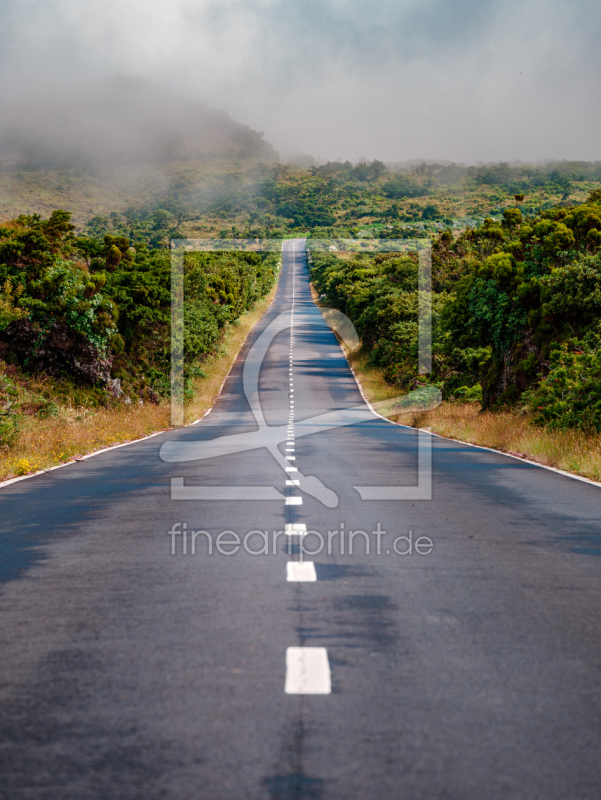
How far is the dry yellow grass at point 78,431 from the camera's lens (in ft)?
56.0

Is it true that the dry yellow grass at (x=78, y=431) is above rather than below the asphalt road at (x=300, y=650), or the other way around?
below

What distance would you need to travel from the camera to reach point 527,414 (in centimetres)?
2667

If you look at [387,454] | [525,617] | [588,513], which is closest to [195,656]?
[525,617]

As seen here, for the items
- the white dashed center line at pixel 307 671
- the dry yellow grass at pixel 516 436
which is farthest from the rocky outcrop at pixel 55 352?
the white dashed center line at pixel 307 671

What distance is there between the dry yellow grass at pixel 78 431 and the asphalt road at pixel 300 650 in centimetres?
544

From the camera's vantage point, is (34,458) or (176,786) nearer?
(176,786)

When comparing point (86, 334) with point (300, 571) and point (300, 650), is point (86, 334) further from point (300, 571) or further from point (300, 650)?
point (300, 650)

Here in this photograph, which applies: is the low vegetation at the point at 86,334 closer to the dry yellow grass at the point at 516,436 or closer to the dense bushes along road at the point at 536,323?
the dry yellow grass at the point at 516,436

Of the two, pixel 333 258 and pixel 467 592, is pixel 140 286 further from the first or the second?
pixel 333 258

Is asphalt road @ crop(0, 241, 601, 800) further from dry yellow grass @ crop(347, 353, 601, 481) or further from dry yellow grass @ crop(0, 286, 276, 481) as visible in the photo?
dry yellow grass @ crop(0, 286, 276, 481)

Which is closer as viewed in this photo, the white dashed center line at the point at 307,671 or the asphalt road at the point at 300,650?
the asphalt road at the point at 300,650

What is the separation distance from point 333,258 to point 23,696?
5383 inches
